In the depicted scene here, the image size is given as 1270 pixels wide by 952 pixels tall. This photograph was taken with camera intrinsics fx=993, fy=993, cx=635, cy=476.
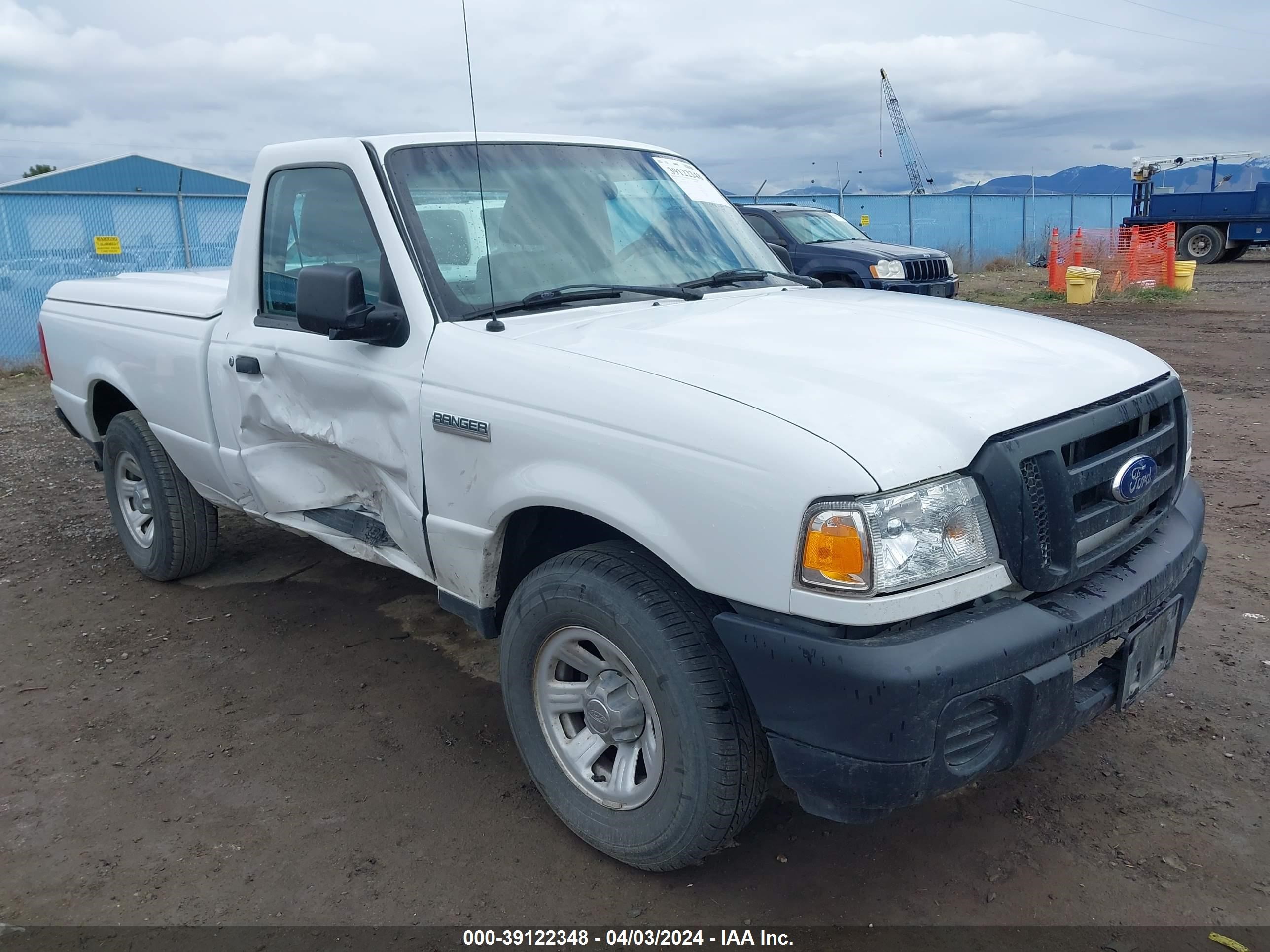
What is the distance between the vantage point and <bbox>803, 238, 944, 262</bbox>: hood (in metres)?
12.5

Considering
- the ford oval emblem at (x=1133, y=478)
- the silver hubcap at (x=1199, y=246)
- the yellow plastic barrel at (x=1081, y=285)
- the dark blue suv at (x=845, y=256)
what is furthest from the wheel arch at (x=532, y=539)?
the silver hubcap at (x=1199, y=246)

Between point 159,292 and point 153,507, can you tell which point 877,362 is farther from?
point 153,507

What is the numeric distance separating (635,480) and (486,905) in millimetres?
1228

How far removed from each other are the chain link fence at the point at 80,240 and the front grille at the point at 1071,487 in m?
11.8

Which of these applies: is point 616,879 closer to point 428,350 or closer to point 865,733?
point 865,733

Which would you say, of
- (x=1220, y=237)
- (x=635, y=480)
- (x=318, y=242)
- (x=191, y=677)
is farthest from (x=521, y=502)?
(x=1220, y=237)

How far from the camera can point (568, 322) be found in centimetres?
296

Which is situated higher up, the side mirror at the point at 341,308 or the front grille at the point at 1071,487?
the side mirror at the point at 341,308

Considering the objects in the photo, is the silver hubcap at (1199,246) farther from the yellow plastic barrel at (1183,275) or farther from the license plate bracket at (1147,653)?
the license plate bracket at (1147,653)

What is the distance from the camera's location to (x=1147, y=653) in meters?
2.58

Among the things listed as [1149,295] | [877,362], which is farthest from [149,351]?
[1149,295]

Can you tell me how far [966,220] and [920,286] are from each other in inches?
794

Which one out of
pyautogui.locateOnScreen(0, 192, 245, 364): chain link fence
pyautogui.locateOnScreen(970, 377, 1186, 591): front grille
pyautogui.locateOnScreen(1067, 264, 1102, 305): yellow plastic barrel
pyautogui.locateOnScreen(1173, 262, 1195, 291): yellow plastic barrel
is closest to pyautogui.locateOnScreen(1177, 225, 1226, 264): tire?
pyautogui.locateOnScreen(1173, 262, 1195, 291): yellow plastic barrel

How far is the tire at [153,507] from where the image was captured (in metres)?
4.69
